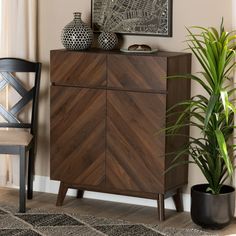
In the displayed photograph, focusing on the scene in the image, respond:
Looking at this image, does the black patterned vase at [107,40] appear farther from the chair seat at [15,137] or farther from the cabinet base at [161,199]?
the cabinet base at [161,199]

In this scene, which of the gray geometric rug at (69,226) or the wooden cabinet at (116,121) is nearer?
the gray geometric rug at (69,226)

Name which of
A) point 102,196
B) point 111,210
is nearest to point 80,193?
point 102,196

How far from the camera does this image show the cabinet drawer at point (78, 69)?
15.8 ft

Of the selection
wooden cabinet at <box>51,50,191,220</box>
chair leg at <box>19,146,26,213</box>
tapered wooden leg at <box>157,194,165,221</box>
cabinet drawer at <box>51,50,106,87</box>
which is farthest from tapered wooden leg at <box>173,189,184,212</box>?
chair leg at <box>19,146,26,213</box>

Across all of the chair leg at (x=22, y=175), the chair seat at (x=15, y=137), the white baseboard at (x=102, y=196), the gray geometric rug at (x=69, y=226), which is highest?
the chair seat at (x=15, y=137)

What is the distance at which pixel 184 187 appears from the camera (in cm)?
505

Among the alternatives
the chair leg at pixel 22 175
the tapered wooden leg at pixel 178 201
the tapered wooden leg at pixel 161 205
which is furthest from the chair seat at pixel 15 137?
the tapered wooden leg at pixel 178 201

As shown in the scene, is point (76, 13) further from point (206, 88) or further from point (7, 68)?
point (206, 88)

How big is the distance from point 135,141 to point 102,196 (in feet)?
2.34

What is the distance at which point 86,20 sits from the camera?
5.23m

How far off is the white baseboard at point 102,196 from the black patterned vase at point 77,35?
1093 millimetres

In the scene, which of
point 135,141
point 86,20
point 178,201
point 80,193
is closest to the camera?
point 135,141

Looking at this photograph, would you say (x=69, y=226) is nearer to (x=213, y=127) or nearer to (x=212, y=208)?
(x=212, y=208)

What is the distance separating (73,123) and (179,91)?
→ 76 cm
